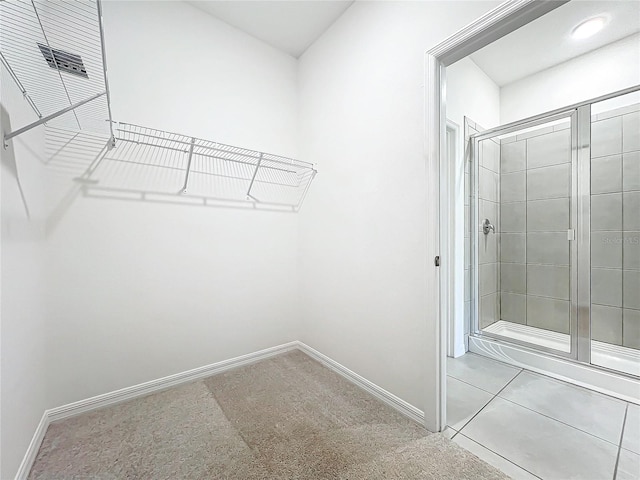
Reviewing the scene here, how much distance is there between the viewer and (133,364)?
5.64ft

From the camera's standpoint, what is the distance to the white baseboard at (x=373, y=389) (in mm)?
1500

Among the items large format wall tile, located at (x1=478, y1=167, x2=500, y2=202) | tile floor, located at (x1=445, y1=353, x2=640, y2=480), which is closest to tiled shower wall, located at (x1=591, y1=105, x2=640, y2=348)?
large format wall tile, located at (x1=478, y1=167, x2=500, y2=202)

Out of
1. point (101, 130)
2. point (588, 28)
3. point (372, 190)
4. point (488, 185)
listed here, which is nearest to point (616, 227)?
point (488, 185)

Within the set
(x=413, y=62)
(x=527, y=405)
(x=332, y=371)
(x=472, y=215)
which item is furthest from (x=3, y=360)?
(x=472, y=215)

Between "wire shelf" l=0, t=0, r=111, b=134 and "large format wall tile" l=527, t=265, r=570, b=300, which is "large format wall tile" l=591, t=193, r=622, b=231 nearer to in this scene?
"large format wall tile" l=527, t=265, r=570, b=300

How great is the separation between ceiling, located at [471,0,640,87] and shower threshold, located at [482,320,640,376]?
2499 millimetres

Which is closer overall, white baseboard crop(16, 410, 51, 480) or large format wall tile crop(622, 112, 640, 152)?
white baseboard crop(16, 410, 51, 480)

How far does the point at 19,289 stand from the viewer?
3.78ft

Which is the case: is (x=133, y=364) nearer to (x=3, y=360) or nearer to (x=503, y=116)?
(x=3, y=360)

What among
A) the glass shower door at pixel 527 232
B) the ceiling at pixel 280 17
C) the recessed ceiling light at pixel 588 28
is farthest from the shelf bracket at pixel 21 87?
the recessed ceiling light at pixel 588 28

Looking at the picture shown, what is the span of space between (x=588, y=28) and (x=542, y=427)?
9.47 feet

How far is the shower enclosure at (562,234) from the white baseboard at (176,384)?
1.36 metres

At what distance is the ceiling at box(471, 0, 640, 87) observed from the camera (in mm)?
1844

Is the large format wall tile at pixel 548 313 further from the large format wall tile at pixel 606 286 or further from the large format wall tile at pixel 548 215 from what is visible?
the large format wall tile at pixel 548 215
